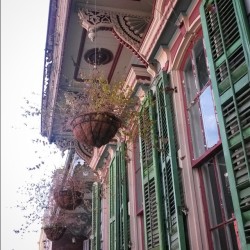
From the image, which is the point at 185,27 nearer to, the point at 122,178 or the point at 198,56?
the point at 198,56

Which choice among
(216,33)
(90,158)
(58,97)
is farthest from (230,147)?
(90,158)

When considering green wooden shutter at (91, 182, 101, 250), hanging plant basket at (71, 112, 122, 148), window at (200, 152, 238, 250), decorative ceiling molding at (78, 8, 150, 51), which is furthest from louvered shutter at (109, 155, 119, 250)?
window at (200, 152, 238, 250)

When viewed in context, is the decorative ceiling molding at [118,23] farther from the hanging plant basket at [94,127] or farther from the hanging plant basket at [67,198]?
the hanging plant basket at [67,198]

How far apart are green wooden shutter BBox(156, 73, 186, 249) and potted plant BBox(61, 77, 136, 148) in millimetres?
516

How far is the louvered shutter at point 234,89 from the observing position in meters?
2.99

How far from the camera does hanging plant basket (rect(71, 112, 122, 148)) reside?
488 cm

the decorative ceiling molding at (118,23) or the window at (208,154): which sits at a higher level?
the decorative ceiling molding at (118,23)

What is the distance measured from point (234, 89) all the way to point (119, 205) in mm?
4379

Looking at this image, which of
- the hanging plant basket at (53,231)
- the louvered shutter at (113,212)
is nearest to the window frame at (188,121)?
the louvered shutter at (113,212)

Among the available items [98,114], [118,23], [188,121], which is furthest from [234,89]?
[118,23]

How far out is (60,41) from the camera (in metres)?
7.03

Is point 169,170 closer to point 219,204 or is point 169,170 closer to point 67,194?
point 219,204

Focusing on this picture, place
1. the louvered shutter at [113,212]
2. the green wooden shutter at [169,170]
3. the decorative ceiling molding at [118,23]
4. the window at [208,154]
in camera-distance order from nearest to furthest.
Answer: the window at [208,154] → the green wooden shutter at [169,170] → the decorative ceiling molding at [118,23] → the louvered shutter at [113,212]

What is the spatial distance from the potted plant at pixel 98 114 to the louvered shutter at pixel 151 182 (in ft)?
0.92
